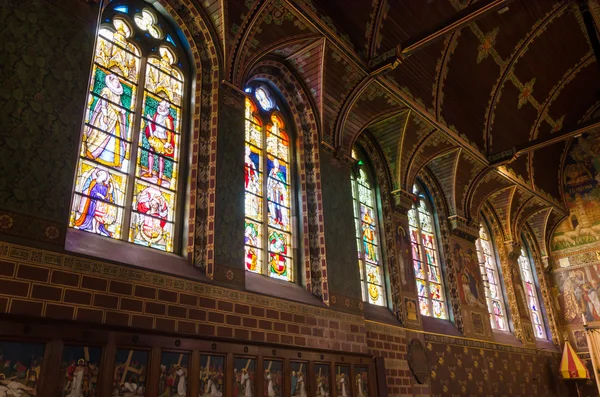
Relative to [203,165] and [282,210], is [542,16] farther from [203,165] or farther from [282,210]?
[203,165]

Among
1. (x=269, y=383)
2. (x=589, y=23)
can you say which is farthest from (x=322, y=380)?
(x=589, y=23)

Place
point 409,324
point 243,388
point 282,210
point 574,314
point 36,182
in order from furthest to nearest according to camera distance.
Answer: point 574,314, point 409,324, point 282,210, point 243,388, point 36,182

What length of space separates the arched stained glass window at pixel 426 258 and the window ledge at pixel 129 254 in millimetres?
6495

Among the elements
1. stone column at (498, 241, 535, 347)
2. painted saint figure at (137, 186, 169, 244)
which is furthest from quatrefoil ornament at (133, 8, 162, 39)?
stone column at (498, 241, 535, 347)

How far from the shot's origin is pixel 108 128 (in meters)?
6.21

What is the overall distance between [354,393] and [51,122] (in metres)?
5.53

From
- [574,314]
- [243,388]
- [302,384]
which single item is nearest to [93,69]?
[243,388]

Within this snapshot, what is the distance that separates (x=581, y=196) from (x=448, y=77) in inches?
333

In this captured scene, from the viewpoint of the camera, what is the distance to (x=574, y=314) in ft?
52.1

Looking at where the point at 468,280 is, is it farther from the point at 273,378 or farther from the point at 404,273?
the point at 273,378

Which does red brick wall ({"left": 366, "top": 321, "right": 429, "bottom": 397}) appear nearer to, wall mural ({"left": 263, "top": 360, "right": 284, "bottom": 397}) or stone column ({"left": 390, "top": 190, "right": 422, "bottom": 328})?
stone column ({"left": 390, "top": 190, "right": 422, "bottom": 328})

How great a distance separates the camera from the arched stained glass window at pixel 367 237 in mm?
9875

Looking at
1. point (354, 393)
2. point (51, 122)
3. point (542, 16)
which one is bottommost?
point (354, 393)

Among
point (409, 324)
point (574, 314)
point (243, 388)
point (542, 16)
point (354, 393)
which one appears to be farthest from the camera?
point (574, 314)
